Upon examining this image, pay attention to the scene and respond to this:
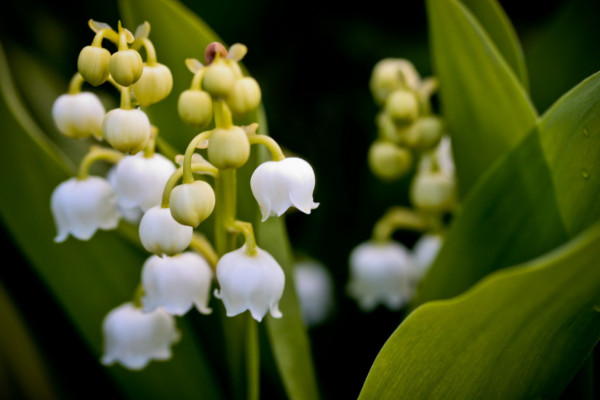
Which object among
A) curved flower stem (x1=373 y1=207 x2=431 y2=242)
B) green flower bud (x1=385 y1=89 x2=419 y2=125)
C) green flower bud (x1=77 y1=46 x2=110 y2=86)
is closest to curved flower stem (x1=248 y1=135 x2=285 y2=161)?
green flower bud (x1=77 y1=46 x2=110 y2=86)

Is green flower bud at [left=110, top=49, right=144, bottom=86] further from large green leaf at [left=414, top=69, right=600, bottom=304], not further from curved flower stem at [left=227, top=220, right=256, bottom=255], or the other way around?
large green leaf at [left=414, top=69, right=600, bottom=304]

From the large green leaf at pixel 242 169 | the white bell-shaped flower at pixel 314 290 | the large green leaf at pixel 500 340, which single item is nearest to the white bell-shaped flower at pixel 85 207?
the large green leaf at pixel 242 169

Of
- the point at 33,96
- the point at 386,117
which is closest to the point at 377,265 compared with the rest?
the point at 386,117

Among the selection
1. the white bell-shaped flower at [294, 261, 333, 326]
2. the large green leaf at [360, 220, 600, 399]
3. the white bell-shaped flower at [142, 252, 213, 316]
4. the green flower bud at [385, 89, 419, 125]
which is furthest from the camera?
the white bell-shaped flower at [294, 261, 333, 326]

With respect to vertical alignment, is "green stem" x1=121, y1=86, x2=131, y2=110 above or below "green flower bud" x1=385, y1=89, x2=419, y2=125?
above

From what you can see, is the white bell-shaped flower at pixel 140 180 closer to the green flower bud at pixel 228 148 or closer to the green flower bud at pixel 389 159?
the green flower bud at pixel 228 148

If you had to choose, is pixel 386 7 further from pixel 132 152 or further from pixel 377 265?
pixel 132 152

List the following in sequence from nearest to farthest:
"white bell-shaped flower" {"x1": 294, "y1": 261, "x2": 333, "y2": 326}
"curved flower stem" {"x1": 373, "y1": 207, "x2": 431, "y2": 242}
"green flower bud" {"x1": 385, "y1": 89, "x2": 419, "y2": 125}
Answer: "green flower bud" {"x1": 385, "y1": 89, "x2": 419, "y2": 125}
"curved flower stem" {"x1": 373, "y1": 207, "x2": 431, "y2": 242}
"white bell-shaped flower" {"x1": 294, "y1": 261, "x2": 333, "y2": 326}

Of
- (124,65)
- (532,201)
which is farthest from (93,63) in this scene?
(532,201)

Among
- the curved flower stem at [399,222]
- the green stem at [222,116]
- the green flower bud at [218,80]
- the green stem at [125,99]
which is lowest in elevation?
the curved flower stem at [399,222]
